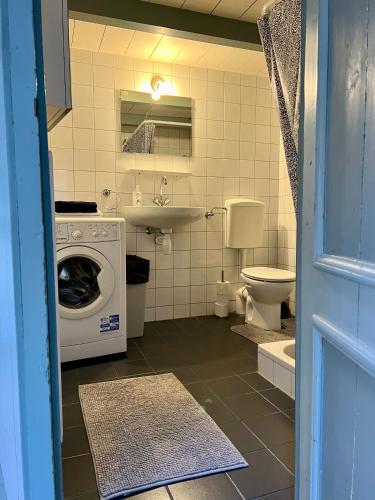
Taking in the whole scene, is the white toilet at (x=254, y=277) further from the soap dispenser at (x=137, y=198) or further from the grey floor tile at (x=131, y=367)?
the grey floor tile at (x=131, y=367)

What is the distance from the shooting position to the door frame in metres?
0.53

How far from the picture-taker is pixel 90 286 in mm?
2293

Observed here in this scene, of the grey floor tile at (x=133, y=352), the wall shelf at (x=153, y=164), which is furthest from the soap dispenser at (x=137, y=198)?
the grey floor tile at (x=133, y=352)

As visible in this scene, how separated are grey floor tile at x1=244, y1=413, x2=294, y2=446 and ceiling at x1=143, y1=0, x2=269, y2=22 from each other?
2.24 m

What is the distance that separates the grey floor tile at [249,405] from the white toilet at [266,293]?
0.96 meters

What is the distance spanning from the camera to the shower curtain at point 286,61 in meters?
1.21

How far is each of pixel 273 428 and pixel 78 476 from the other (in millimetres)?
824

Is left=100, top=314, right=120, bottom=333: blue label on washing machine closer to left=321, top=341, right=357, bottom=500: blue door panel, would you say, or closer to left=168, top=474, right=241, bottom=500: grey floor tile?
left=168, top=474, right=241, bottom=500: grey floor tile

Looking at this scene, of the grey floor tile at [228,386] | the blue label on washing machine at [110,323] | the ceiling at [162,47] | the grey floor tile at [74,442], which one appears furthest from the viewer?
the ceiling at [162,47]

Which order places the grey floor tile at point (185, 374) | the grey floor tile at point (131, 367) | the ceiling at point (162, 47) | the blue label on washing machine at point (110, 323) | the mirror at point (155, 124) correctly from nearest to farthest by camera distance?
1. the grey floor tile at point (185, 374)
2. the grey floor tile at point (131, 367)
3. the blue label on washing machine at point (110, 323)
4. the ceiling at point (162, 47)
5. the mirror at point (155, 124)

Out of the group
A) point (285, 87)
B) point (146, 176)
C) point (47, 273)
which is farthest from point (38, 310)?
point (146, 176)

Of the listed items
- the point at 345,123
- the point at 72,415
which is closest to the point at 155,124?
the point at 72,415

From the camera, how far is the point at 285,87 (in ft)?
4.18

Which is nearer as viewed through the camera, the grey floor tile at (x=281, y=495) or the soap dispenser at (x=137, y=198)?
the grey floor tile at (x=281, y=495)
